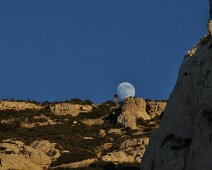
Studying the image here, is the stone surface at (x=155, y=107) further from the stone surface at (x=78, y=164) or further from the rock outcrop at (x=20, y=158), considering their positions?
the stone surface at (x=78, y=164)

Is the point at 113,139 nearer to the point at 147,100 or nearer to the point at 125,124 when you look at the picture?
the point at 125,124

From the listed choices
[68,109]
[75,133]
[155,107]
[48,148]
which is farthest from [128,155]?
[68,109]

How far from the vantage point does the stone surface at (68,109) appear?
107 meters

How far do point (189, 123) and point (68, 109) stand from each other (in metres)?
83.8

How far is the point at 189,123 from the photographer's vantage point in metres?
24.7

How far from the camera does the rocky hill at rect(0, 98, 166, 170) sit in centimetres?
5619

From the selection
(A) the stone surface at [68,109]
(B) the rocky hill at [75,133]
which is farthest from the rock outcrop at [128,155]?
(A) the stone surface at [68,109]

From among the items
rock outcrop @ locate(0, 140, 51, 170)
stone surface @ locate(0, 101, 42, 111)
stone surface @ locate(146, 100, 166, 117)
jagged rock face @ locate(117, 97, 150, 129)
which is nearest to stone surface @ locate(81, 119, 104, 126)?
jagged rock face @ locate(117, 97, 150, 129)

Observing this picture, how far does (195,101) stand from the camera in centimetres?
2416

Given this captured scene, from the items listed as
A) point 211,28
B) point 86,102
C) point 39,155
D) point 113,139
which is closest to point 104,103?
point 86,102

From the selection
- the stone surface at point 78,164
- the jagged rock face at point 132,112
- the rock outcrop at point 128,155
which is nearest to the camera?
the stone surface at point 78,164

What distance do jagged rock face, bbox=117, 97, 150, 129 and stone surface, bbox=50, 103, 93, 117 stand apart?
1093cm

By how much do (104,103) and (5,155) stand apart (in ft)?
216

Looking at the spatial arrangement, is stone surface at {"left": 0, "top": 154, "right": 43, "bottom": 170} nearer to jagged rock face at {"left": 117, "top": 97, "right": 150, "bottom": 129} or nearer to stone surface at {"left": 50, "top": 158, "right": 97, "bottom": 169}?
stone surface at {"left": 50, "top": 158, "right": 97, "bottom": 169}
